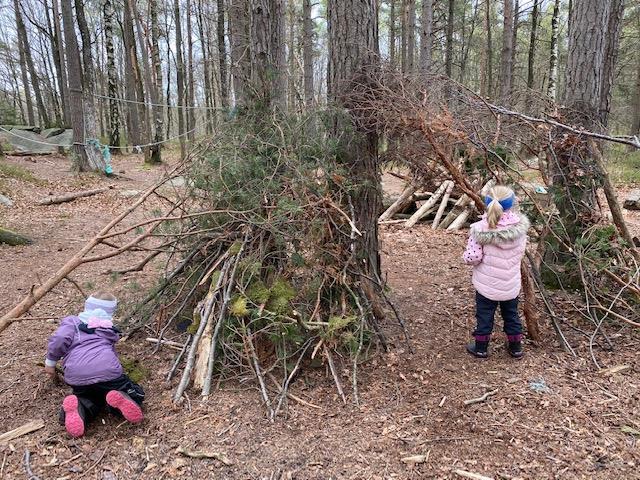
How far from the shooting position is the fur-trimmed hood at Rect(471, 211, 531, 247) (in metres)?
3.33

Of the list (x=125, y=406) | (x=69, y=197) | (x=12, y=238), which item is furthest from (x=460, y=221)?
(x=69, y=197)

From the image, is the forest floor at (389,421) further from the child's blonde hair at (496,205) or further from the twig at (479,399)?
the child's blonde hair at (496,205)

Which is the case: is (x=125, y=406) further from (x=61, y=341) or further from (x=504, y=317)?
(x=504, y=317)

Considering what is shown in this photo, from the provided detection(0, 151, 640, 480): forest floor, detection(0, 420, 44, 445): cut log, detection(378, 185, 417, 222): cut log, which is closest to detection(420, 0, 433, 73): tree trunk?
detection(378, 185, 417, 222): cut log

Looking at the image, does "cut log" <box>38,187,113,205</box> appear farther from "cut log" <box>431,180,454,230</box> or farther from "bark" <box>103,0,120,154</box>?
"cut log" <box>431,180,454,230</box>

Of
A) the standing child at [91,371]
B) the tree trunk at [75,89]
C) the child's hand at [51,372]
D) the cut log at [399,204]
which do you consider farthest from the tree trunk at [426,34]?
the child's hand at [51,372]

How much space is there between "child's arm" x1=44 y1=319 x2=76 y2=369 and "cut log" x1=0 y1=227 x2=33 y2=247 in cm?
424

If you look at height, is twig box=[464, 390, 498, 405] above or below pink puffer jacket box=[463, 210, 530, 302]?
A: below

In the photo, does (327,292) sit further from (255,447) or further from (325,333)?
(255,447)

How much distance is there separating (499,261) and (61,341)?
308 cm

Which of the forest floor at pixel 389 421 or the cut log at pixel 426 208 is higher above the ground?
the cut log at pixel 426 208

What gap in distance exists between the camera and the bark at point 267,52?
14.0 ft

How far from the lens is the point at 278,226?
3.48 m

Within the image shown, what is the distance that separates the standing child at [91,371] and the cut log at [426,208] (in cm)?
539
